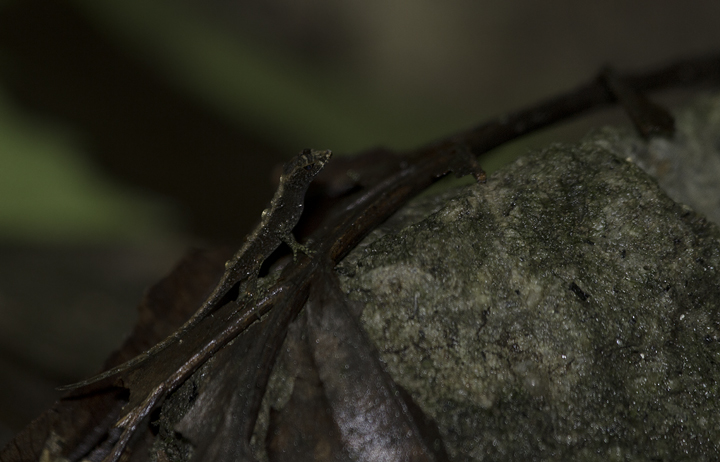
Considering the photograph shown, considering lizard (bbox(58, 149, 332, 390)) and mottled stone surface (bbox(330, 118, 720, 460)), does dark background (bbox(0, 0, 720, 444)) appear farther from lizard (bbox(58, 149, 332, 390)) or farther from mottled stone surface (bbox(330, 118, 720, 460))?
mottled stone surface (bbox(330, 118, 720, 460))

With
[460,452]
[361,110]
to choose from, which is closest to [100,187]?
[361,110]

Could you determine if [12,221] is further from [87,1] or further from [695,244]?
[695,244]

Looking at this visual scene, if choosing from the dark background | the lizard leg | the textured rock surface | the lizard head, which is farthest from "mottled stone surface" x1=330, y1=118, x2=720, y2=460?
the dark background

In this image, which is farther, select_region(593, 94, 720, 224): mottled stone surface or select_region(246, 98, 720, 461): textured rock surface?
select_region(593, 94, 720, 224): mottled stone surface

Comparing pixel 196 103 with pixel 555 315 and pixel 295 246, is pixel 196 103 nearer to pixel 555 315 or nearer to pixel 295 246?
pixel 295 246

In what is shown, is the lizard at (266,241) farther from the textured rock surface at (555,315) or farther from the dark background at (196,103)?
the dark background at (196,103)

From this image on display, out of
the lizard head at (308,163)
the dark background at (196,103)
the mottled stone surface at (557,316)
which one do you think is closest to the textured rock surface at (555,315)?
the mottled stone surface at (557,316)
